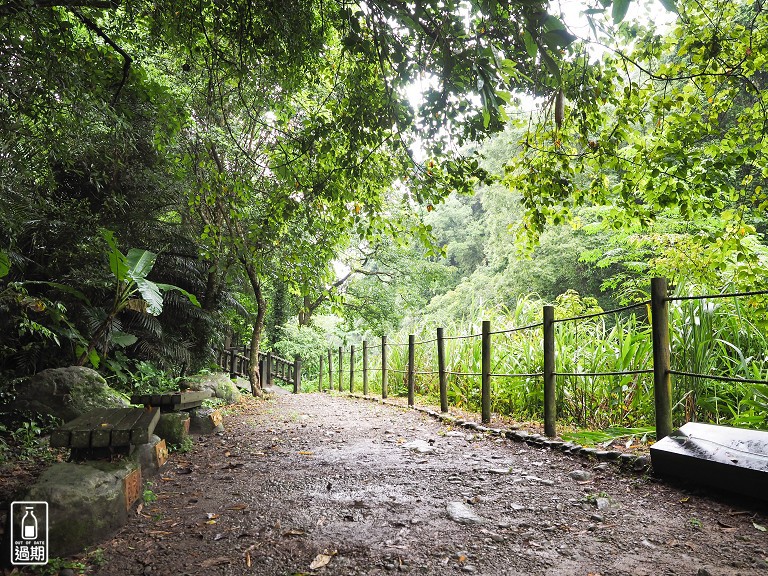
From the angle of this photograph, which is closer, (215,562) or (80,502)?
(215,562)

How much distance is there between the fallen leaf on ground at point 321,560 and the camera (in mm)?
1797

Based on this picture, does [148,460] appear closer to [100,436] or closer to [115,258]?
[100,436]

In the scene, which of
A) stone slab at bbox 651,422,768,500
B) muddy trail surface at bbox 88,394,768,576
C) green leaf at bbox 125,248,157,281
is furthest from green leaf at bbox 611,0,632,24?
green leaf at bbox 125,248,157,281

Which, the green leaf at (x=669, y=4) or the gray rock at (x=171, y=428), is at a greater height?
the green leaf at (x=669, y=4)

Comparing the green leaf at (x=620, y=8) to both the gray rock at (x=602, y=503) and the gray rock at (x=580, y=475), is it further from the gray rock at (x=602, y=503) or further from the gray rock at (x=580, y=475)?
the gray rock at (x=580, y=475)

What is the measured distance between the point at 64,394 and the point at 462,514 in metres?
3.68

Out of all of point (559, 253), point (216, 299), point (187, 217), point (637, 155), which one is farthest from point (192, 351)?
point (559, 253)

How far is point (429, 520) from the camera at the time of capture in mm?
2260

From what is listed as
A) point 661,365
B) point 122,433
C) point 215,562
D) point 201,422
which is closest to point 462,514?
point 215,562

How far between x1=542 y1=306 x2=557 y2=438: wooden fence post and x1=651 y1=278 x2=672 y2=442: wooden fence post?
3.26 ft

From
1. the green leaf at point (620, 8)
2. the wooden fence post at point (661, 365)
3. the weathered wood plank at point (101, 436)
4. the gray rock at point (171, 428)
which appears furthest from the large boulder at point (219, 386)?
the green leaf at point (620, 8)

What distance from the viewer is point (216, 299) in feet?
29.1

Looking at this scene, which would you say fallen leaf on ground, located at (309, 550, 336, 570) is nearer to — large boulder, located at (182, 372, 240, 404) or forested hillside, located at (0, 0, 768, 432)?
forested hillside, located at (0, 0, 768, 432)

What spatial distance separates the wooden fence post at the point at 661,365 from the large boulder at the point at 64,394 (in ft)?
14.3
